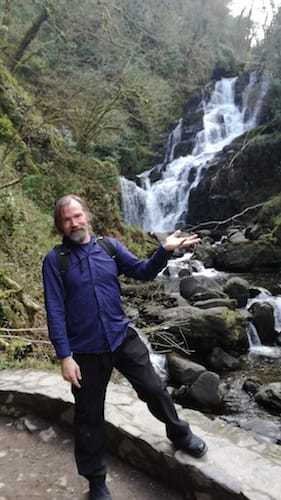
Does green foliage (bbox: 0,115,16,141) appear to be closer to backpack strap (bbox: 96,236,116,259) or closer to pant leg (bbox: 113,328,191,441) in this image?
backpack strap (bbox: 96,236,116,259)

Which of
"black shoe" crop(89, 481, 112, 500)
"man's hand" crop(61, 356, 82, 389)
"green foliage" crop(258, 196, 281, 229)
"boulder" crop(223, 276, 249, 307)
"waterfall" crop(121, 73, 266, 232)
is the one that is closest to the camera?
"man's hand" crop(61, 356, 82, 389)

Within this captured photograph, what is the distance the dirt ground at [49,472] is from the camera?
2.65 meters

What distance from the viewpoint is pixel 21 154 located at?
10.1 metres

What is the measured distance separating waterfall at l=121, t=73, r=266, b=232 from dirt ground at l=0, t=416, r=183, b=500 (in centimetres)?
1499

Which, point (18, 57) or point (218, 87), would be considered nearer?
point (18, 57)

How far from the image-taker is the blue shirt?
2.29 m

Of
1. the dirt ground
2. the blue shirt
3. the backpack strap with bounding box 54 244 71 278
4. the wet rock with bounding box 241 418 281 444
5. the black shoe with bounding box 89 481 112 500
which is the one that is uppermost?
the backpack strap with bounding box 54 244 71 278

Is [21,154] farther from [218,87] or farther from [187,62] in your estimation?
[218,87]

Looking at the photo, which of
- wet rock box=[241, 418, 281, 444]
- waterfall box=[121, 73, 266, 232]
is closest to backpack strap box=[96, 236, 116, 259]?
wet rock box=[241, 418, 281, 444]

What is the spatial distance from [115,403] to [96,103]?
1124cm

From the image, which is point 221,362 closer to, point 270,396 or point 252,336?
point 270,396

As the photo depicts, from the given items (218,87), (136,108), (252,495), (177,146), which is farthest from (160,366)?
(218,87)

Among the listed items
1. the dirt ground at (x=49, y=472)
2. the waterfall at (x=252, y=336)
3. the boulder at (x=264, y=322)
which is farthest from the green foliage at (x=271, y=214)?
the dirt ground at (x=49, y=472)

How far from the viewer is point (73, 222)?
2436mm
